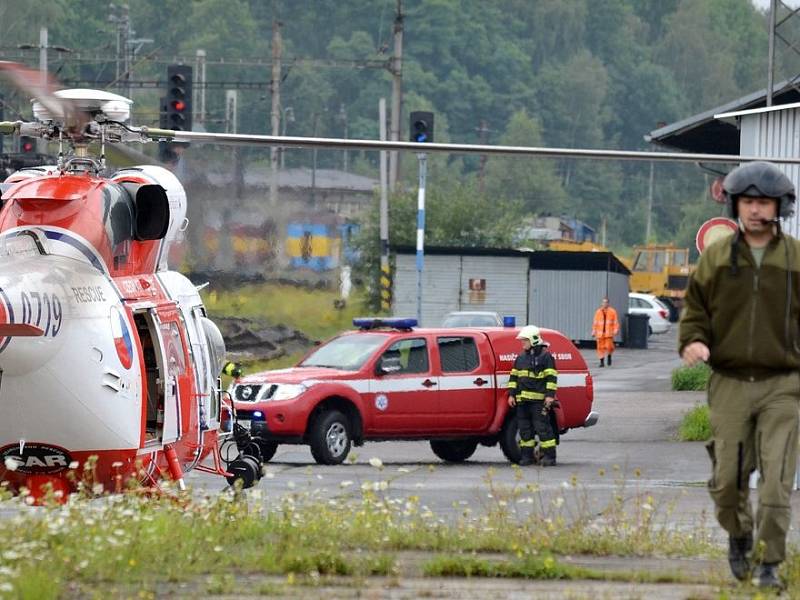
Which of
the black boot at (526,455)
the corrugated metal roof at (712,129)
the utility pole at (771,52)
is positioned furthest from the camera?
the corrugated metal roof at (712,129)

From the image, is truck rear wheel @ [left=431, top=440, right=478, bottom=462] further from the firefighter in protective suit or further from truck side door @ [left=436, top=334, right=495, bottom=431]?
the firefighter in protective suit

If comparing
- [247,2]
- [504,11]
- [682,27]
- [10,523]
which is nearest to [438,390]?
[10,523]

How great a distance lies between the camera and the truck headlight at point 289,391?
806 inches

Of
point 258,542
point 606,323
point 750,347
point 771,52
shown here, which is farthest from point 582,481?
point 606,323

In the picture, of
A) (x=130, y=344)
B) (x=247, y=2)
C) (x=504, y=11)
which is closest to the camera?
(x=130, y=344)

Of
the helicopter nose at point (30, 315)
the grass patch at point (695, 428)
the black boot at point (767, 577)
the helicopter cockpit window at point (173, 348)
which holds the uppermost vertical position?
the helicopter nose at point (30, 315)

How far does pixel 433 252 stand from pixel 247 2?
89.6 meters

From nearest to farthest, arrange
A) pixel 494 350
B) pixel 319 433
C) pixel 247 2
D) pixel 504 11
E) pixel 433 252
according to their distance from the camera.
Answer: pixel 319 433 → pixel 494 350 → pixel 433 252 → pixel 247 2 → pixel 504 11

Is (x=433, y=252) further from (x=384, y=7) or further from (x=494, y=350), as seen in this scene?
(x=384, y=7)

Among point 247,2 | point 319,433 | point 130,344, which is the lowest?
point 319,433

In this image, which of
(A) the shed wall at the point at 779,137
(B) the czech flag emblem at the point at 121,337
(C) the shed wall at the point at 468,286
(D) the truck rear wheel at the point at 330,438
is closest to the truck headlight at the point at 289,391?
(D) the truck rear wheel at the point at 330,438

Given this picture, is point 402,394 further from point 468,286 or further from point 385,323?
point 468,286

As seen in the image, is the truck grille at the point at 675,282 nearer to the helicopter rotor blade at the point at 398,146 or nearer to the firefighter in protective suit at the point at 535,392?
the firefighter in protective suit at the point at 535,392

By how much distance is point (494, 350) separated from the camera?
72.0ft
